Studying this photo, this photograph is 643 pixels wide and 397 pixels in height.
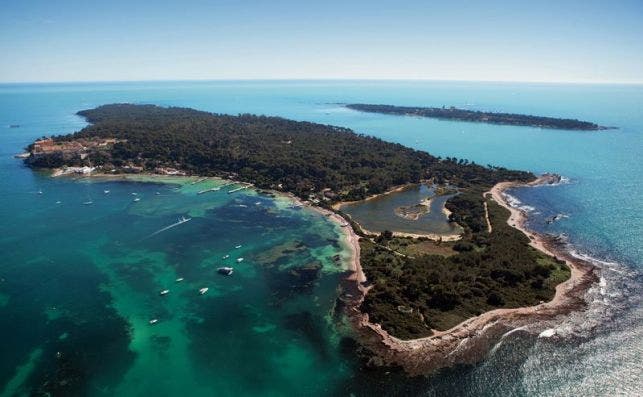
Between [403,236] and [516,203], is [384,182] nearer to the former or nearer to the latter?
[516,203]

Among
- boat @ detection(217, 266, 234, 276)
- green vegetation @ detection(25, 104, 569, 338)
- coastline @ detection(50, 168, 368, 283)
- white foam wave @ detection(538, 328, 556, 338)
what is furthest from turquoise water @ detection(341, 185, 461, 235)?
white foam wave @ detection(538, 328, 556, 338)

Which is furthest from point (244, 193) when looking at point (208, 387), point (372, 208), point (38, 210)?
point (208, 387)

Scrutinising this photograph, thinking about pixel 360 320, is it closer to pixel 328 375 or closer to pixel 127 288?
pixel 328 375

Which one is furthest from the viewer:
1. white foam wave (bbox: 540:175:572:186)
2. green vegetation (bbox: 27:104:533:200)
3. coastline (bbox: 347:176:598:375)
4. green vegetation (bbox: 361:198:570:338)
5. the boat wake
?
white foam wave (bbox: 540:175:572:186)

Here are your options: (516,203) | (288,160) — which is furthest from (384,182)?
(516,203)

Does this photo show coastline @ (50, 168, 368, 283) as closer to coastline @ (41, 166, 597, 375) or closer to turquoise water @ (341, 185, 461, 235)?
coastline @ (41, 166, 597, 375)
